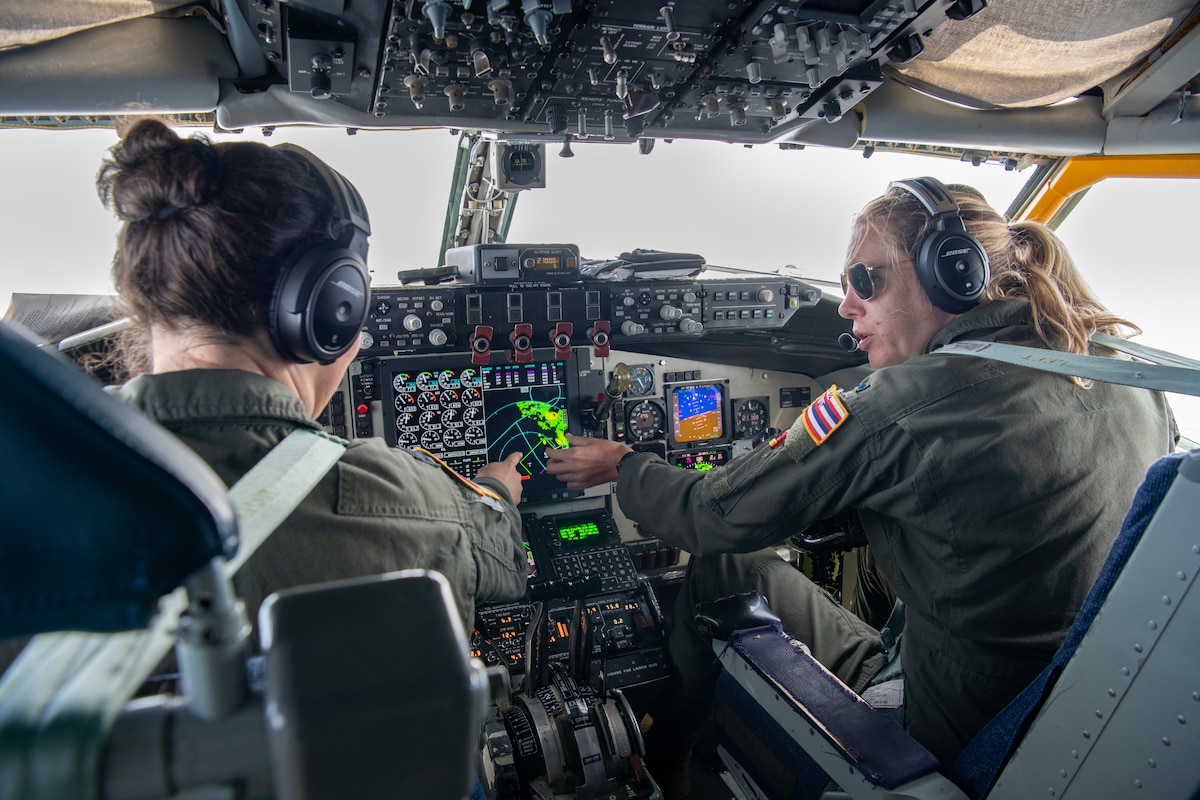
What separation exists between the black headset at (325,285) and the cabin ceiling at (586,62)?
20.9 inches

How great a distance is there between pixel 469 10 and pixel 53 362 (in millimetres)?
1291

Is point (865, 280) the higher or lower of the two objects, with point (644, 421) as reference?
higher

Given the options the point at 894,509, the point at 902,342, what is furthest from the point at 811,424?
the point at 902,342

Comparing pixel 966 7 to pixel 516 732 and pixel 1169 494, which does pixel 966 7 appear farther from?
pixel 516 732

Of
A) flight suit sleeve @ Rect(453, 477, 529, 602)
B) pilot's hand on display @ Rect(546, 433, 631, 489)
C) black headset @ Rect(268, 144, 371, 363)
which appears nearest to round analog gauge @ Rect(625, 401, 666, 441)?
pilot's hand on display @ Rect(546, 433, 631, 489)

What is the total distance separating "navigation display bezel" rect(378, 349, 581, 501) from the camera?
2.26 metres

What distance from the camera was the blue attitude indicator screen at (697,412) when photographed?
272 centimetres

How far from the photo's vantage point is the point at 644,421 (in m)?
2.66

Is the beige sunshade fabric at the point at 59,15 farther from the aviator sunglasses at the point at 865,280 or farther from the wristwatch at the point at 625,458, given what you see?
the aviator sunglasses at the point at 865,280

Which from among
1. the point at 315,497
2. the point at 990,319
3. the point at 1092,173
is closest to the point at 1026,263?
the point at 990,319

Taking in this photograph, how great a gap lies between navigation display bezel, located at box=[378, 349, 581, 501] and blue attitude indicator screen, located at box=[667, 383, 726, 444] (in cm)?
40

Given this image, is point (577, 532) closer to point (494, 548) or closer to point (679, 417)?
point (679, 417)

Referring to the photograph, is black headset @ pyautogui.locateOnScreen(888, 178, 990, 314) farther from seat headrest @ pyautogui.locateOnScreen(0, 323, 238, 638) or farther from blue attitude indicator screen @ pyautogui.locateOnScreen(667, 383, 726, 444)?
seat headrest @ pyautogui.locateOnScreen(0, 323, 238, 638)

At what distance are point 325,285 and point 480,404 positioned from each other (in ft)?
4.71
